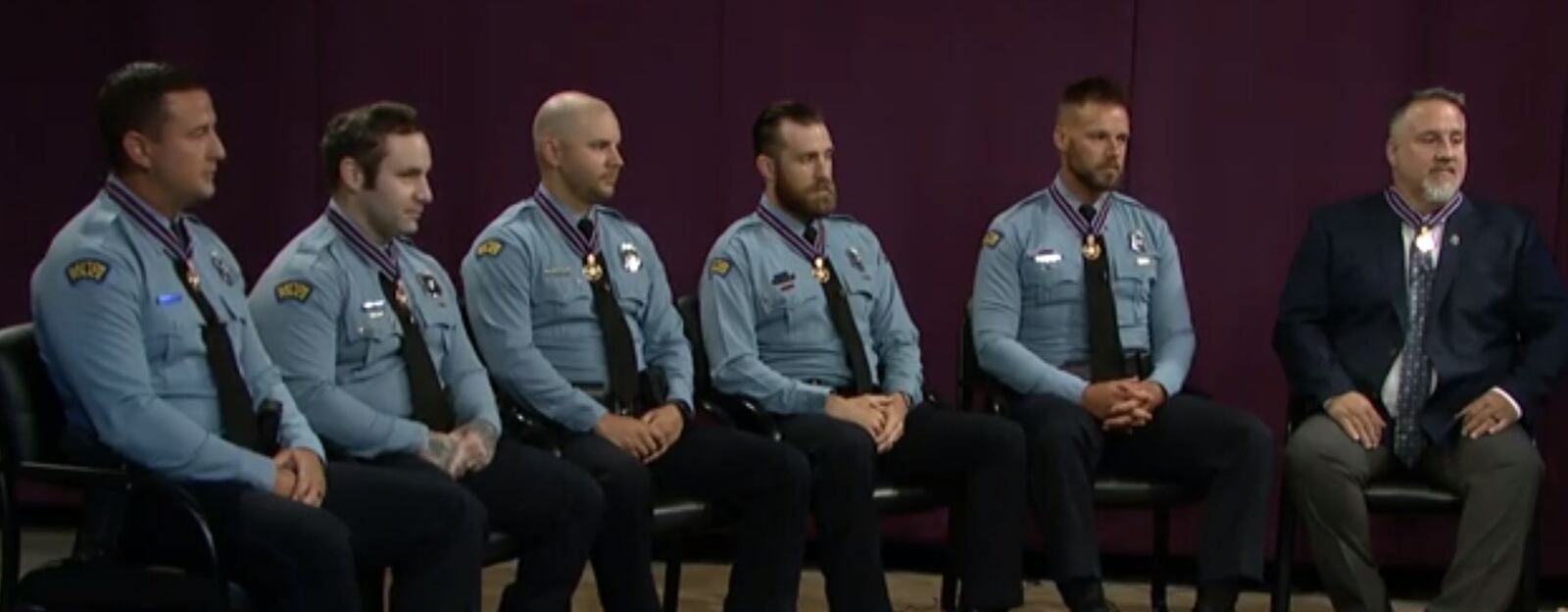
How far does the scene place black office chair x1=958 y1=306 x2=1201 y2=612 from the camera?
481 centimetres

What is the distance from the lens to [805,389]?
485 centimetres

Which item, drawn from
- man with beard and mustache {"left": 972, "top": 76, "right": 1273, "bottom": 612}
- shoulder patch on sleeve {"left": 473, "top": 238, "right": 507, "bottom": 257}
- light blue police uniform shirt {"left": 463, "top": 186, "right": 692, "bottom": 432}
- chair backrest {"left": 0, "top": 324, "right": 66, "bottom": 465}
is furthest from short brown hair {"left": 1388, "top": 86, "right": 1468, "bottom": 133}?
chair backrest {"left": 0, "top": 324, "right": 66, "bottom": 465}

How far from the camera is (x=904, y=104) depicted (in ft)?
19.1

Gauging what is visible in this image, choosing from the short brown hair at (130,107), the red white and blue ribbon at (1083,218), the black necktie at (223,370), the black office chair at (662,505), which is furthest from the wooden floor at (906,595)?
the short brown hair at (130,107)

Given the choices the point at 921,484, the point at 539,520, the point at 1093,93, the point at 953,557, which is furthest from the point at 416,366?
the point at 1093,93

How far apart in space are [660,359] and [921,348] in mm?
1313

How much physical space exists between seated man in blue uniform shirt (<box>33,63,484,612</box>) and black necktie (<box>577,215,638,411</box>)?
0.93 m

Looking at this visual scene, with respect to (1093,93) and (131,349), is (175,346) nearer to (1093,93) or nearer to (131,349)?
(131,349)

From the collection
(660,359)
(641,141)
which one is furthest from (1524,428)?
(641,141)

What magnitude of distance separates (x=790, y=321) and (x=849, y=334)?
0.16 m

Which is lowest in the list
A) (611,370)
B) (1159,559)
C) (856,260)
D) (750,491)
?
(1159,559)

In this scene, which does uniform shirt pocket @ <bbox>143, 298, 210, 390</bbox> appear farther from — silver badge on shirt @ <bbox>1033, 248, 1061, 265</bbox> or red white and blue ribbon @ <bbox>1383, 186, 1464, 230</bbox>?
red white and blue ribbon @ <bbox>1383, 186, 1464, 230</bbox>

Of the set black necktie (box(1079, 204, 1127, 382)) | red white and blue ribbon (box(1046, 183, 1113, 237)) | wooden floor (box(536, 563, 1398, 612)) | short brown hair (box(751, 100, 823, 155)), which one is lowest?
wooden floor (box(536, 563, 1398, 612))

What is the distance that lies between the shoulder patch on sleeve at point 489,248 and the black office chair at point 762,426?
0.61 metres
